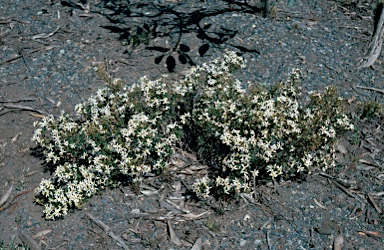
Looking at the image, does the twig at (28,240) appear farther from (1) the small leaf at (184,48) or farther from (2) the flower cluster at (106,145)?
(1) the small leaf at (184,48)

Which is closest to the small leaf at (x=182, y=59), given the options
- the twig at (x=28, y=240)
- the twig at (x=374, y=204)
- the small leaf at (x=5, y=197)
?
the small leaf at (x=5, y=197)

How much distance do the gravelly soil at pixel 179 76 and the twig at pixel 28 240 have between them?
0.04 m

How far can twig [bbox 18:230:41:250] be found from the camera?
157 inches

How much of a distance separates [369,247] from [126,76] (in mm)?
2988

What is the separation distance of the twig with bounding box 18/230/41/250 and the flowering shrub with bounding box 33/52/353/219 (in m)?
0.22

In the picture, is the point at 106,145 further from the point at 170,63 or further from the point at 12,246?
the point at 170,63

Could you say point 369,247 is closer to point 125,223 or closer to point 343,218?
point 343,218

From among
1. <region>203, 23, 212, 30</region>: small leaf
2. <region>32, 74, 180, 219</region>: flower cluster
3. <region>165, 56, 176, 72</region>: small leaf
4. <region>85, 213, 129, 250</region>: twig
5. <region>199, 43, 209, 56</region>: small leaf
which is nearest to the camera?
<region>85, 213, 129, 250</region>: twig

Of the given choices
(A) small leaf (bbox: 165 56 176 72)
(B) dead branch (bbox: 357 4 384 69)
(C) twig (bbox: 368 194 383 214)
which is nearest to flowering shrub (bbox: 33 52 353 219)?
(C) twig (bbox: 368 194 383 214)

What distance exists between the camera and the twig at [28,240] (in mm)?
3977

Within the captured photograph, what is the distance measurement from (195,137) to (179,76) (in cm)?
108

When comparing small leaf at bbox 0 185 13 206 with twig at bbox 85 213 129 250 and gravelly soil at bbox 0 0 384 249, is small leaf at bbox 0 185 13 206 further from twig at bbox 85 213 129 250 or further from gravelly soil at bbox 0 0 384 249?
twig at bbox 85 213 129 250

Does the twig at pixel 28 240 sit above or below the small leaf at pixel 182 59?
below

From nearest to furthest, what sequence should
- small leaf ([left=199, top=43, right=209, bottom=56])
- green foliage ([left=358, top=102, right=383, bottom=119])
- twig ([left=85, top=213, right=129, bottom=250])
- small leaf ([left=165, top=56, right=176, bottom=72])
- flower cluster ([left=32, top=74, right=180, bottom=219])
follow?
twig ([left=85, top=213, right=129, bottom=250]) → flower cluster ([left=32, top=74, right=180, bottom=219]) → green foliage ([left=358, top=102, right=383, bottom=119]) → small leaf ([left=165, top=56, right=176, bottom=72]) → small leaf ([left=199, top=43, right=209, bottom=56])
